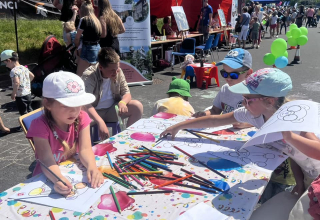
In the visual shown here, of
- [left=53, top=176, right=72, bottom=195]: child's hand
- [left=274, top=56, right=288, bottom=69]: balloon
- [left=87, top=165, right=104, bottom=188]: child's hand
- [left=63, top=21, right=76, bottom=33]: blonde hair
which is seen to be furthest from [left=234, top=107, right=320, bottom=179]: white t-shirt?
[left=63, top=21, right=76, bottom=33]: blonde hair

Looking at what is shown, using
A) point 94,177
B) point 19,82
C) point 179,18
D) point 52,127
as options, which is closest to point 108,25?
point 19,82

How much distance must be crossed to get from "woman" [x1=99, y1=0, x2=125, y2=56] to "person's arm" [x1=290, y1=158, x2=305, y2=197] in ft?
14.1

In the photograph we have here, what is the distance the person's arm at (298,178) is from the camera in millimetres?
1791

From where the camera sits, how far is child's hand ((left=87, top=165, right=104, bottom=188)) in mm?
1474

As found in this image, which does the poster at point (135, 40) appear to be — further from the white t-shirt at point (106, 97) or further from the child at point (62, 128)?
the child at point (62, 128)

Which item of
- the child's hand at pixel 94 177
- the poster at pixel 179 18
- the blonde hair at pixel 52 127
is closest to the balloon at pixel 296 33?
the poster at pixel 179 18

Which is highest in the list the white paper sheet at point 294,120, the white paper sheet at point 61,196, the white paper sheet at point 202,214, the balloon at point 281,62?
the white paper sheet at point 294,120

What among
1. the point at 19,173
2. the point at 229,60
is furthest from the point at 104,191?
the point at 19,173

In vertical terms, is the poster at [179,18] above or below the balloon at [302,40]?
above

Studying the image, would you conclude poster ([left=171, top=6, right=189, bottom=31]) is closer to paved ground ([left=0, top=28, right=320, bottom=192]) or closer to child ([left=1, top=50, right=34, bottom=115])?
paved ground ([left=0, top=28, right=320, bottom=192])

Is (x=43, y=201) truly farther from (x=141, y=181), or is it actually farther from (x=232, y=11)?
(x=232, y=11)

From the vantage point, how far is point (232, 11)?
14.6 meters

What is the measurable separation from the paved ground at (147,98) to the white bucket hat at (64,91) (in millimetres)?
1331

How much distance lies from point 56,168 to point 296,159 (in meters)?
1.32
